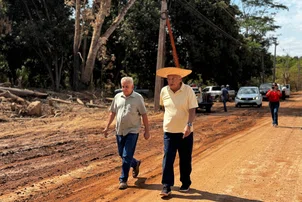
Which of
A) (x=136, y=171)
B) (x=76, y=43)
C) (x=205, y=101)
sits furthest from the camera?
(x=76, y=43)

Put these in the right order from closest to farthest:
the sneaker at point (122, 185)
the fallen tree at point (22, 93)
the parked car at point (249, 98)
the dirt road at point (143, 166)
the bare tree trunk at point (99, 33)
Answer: the dirt road at point (143, 166) → the sneaker at point (122, 185) → the fallen tree at point (22, 93) → the bare tree trunk at point (99, 33) → the parked car at point (249, 98)

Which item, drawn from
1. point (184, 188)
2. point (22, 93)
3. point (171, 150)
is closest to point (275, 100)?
point (184, 188)

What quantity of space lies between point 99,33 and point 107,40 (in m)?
8.85

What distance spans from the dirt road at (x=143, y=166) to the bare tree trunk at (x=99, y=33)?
521 inches

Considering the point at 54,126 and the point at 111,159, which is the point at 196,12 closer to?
the point at 54,126

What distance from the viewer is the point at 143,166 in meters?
7.68

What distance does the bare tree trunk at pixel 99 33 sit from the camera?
24766mm

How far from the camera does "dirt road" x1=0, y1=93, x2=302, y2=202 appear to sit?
5730mm

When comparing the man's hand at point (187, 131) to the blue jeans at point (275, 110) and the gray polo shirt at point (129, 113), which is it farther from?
the blue jeans at point (275, 110)

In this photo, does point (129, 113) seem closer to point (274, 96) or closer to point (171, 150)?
point (171, 150)

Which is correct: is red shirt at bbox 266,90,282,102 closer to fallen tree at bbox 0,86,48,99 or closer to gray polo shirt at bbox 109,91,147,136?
gray polo shirt at bbox 109,91,147,136

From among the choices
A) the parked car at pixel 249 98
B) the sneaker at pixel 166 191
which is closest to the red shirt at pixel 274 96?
the sneaker at pixel 166 191

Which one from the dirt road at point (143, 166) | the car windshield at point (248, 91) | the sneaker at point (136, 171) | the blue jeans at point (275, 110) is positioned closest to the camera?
the dirt road at point (143, 166)

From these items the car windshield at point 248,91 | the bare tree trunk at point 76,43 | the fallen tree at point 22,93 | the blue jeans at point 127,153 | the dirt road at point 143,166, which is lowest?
the dirt road at point 143,166
